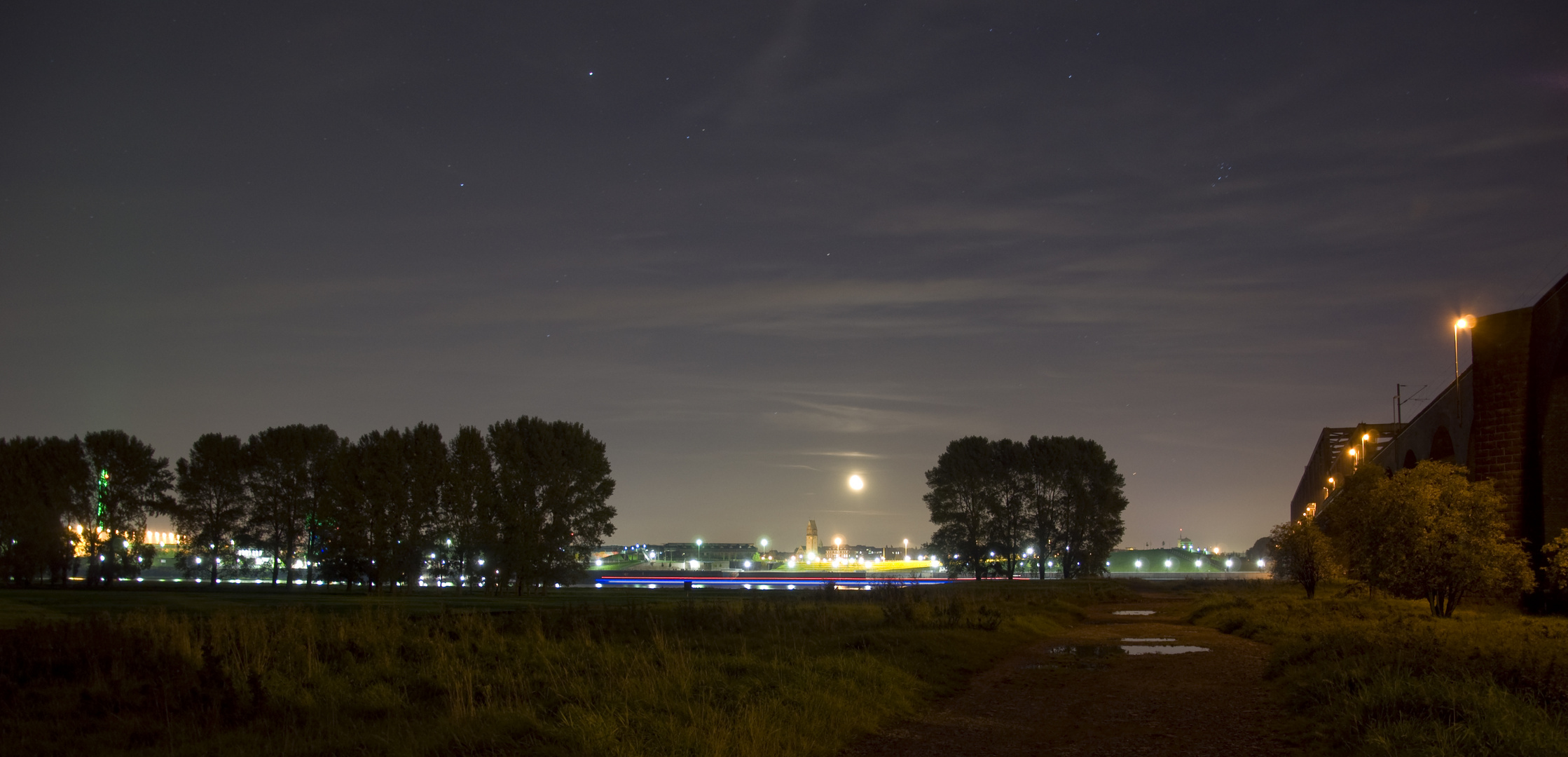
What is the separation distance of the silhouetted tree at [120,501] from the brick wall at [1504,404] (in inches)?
2894

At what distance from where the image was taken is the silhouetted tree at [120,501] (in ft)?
204

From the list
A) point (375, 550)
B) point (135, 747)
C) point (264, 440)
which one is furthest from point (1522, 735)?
point (264, 440)

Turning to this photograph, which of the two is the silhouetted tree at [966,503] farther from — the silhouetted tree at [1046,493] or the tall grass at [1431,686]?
the tall grass at [1431,686]

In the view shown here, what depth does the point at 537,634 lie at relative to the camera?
21.6 metres

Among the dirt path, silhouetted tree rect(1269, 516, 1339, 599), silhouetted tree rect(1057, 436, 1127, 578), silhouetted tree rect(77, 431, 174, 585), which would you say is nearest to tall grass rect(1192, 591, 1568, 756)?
the dirt path

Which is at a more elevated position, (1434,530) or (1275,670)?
(1434,530)

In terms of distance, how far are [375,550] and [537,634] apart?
41.9m

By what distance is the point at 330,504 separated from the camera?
59469 millimetres

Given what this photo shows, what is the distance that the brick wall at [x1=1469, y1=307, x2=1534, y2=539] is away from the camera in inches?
1291

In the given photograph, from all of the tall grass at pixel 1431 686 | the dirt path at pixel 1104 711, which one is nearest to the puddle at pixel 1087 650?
the dirt path at pixel 1104 711

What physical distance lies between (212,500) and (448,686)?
64.4m

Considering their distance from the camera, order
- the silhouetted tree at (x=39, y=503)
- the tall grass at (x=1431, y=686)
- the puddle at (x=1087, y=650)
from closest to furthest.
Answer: the tall grass at (x=1431, y=686) → the puddle at (x=1087, y=650) → the silhouetted tree at (x=39, y=503)

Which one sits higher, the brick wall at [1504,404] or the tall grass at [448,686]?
the brick wall at [1504,404]

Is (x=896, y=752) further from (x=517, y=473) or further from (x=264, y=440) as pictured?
(x=264, y=440)
